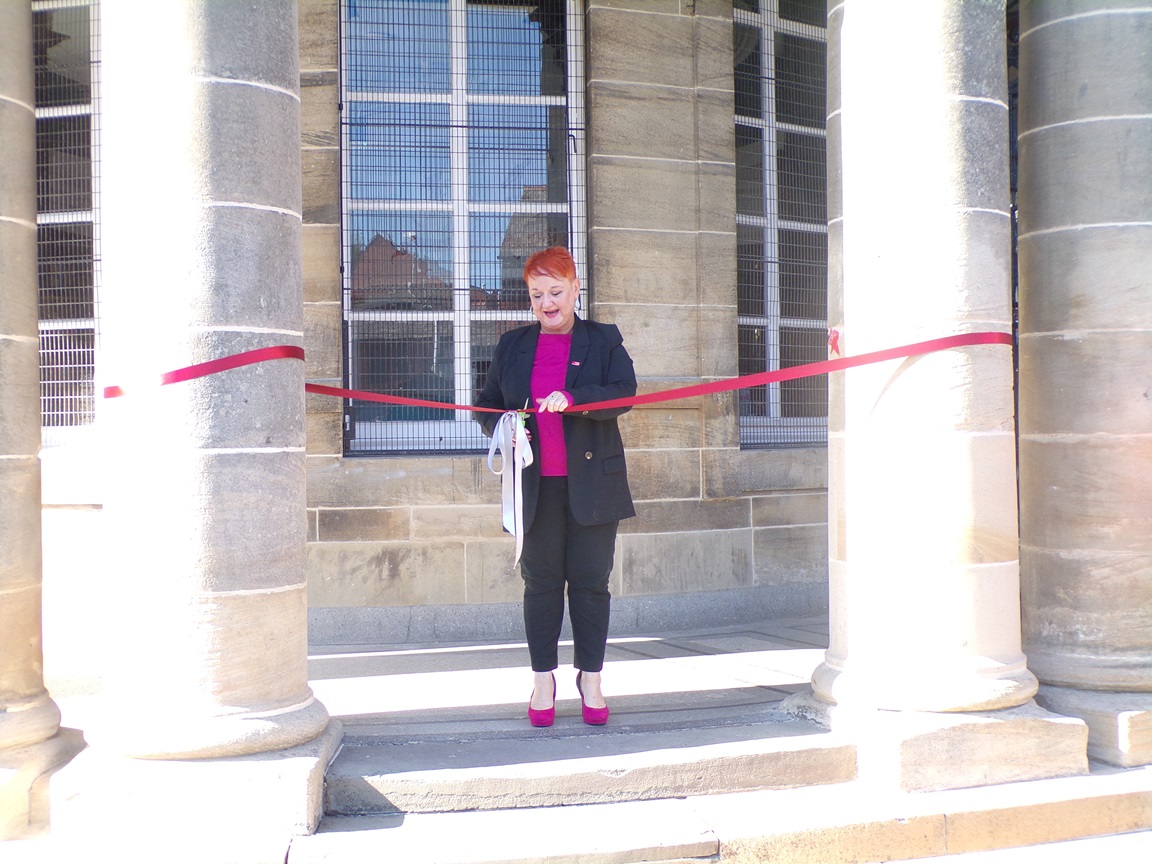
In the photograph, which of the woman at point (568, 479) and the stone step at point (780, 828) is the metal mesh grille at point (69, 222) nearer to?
the woman at point (568, 479)

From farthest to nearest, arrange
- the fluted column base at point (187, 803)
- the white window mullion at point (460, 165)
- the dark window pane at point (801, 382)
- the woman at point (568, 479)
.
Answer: the dark window pane at point (801, 382) < the white window mullion at point (460, 165) < the woman at point (568, 479) < the fluted column base at point (187, 803)

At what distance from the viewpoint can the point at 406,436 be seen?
251 inches

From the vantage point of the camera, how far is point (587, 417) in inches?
147

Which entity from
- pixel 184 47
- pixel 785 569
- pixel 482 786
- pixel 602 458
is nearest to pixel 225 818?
pixel 482 786

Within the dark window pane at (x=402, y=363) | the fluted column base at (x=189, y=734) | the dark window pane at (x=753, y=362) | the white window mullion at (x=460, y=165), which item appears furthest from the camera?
the dark window pane at (x=753, y=362)

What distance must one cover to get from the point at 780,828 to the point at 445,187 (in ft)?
15.0

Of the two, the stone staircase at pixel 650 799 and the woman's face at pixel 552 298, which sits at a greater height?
the woman's face at pixel 552 298

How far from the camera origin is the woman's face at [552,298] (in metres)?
3.76

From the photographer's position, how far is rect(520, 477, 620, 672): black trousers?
3.74 meters

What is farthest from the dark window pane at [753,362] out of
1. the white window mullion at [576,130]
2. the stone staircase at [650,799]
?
the stone staircase at [650,799]

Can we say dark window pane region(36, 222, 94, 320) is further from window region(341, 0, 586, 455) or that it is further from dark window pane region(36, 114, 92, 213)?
window region(341, 0, 586, 455)

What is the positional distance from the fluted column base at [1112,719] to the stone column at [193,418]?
277 cm

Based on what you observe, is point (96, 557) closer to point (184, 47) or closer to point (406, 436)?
point (406, 436)

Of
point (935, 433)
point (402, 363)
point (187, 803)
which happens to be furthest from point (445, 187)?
point (187, 803)
